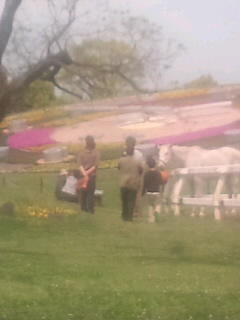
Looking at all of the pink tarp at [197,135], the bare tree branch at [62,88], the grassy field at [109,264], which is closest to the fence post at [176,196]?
the grassy field at [109,264]

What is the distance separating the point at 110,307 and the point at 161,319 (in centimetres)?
52

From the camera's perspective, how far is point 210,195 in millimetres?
10211

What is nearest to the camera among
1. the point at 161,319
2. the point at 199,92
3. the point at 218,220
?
the point at 161,319

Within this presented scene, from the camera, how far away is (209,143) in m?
10.5

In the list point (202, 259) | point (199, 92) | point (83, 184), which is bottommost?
point (202, 259)

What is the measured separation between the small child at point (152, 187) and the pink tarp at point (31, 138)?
147cm

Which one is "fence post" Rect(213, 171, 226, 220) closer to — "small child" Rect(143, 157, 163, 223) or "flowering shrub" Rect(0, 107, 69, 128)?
"small child" Rect(143, 157, 163, 223)

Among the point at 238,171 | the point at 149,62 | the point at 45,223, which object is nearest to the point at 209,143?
the point at 238,171

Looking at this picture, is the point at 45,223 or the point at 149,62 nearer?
the point at 45,223

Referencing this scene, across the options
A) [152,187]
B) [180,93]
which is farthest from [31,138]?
[180,93]

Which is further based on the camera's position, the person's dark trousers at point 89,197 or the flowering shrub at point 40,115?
the flowering shrub at point 40,115

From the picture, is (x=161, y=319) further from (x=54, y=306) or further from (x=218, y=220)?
(x=218, y=220)

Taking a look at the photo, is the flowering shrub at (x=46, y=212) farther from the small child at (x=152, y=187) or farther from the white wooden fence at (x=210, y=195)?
the white wooden fence at (x=210, y=195)

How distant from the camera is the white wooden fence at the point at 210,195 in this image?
1014 centimetres
